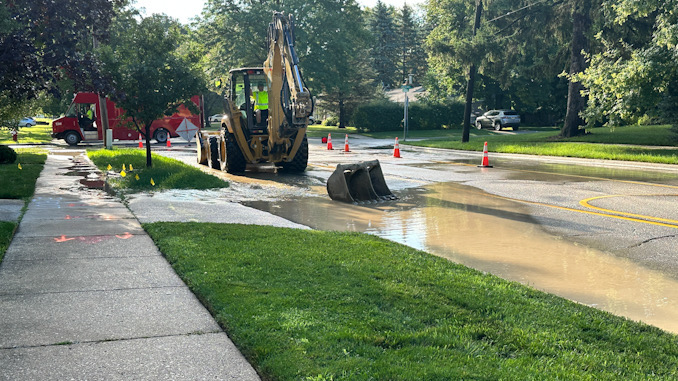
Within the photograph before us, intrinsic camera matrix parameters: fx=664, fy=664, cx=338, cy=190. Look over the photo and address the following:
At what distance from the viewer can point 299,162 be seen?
63.7ft

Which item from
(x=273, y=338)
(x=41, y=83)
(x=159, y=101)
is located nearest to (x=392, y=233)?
(x=273, y=338)

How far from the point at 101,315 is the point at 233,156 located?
13898mm

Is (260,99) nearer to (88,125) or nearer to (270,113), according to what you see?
(270,113)

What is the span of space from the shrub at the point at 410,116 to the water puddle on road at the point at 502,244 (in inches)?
1462

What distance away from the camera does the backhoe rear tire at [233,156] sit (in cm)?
1895

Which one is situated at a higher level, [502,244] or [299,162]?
[299,162]

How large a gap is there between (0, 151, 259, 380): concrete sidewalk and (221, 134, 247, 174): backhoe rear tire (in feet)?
32.5

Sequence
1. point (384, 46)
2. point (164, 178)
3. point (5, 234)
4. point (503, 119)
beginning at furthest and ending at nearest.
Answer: point (384, 46) → point (503, 119) → point (164, 178) → point (5, 234)

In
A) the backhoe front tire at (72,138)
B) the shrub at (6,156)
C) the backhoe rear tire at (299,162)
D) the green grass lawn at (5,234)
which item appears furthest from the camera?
the backhoe front tire at (72,138)

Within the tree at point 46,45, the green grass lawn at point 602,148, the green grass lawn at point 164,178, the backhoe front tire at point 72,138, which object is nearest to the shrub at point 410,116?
the green grass lawn at point 602,148

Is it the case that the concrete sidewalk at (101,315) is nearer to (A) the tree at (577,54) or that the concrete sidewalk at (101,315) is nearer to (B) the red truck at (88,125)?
(A) the tree at (577,54)

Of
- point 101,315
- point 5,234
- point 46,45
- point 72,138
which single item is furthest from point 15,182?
point 72,138

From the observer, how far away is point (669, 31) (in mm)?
21984

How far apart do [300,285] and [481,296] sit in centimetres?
167
